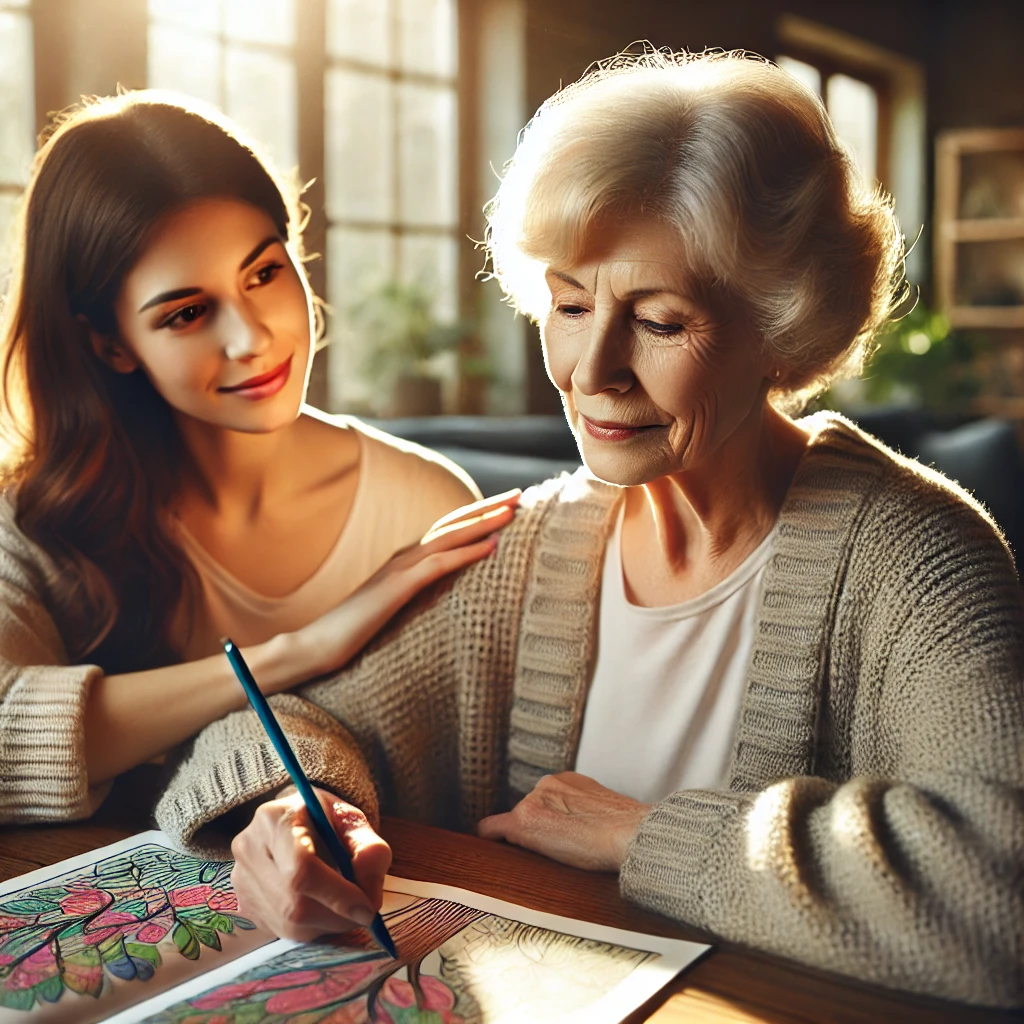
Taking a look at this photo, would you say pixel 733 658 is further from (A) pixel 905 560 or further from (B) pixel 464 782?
(B) pixel 464 782

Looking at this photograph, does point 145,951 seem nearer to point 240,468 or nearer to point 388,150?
point 240,468

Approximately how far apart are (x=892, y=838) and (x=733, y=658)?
1.09ft

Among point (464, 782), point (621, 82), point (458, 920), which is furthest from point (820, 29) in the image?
point (458, 920)

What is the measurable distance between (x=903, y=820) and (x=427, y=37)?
119cm

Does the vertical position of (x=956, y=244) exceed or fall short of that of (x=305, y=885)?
it exceeds it

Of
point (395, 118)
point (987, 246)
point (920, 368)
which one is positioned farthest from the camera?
point (987, 246)

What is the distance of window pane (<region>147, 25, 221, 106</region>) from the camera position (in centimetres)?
126

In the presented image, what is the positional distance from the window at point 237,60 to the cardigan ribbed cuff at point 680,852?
837 millimetres

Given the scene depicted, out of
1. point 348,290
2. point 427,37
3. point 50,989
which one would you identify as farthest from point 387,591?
point 427,37

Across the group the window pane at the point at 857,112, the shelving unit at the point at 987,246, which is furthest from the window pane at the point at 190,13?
the shelving unit at the point at 987,246

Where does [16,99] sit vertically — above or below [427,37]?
below

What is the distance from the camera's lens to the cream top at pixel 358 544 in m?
1.31

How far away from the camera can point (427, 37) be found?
158 cm

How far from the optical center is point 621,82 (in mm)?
1125
